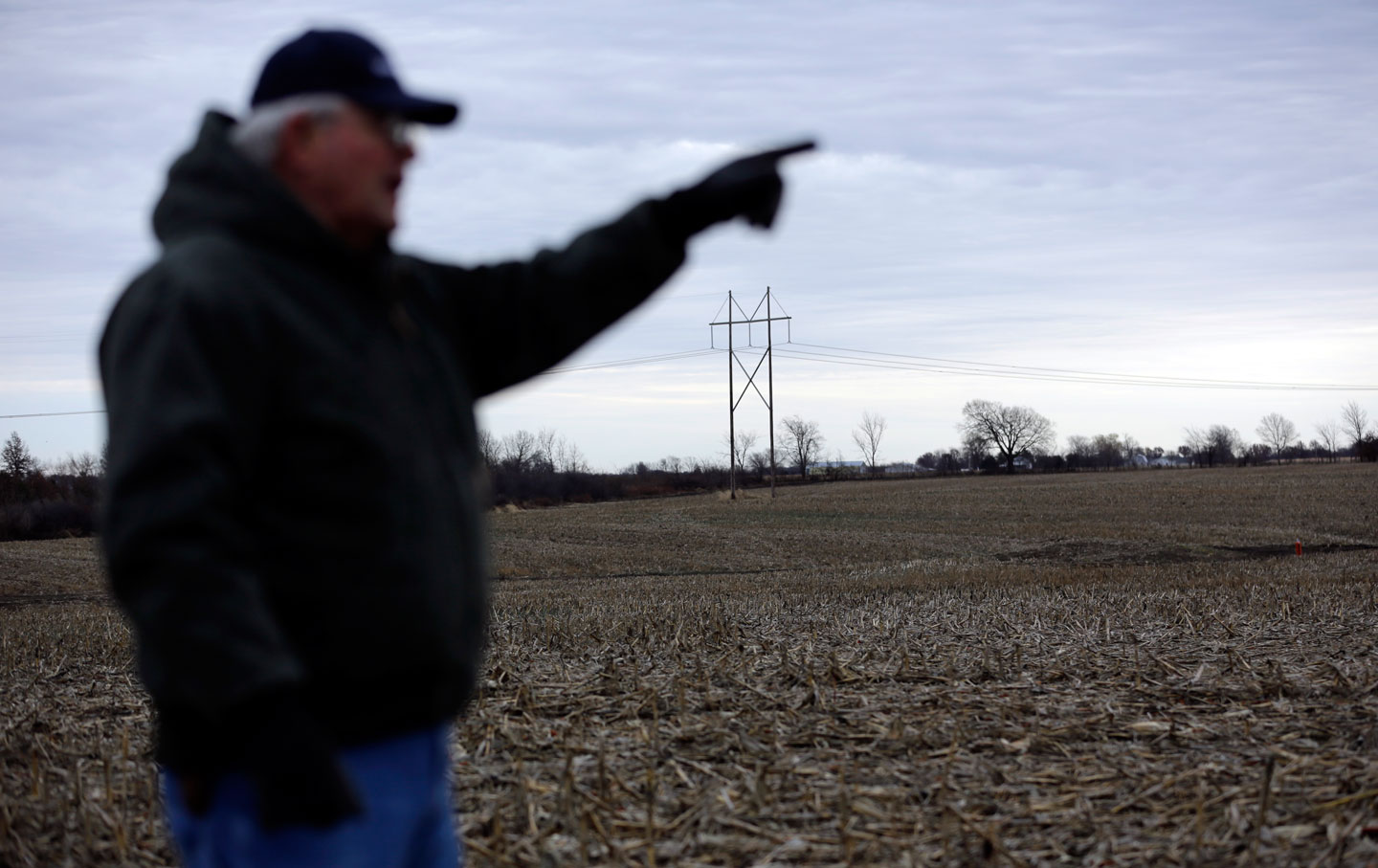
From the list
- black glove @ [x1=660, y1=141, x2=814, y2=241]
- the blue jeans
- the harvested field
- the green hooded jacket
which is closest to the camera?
the green hooded jacket

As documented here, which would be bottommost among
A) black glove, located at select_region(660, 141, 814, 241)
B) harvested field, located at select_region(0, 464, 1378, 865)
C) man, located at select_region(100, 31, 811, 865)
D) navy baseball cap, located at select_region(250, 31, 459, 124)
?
harvested field, located at select_region(0, 464, 1378, 865)

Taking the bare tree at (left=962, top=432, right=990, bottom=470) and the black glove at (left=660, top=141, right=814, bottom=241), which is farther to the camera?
the bare tree at (left=962, top=432, right=990, bottom=470)

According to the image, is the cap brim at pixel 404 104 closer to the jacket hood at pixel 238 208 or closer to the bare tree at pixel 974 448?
the jacket hood at pixel 238 208

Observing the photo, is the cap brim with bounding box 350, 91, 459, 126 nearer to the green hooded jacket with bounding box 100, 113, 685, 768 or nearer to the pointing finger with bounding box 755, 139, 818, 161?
the green hooded jacket with bounding box 100, 113, 685, 768

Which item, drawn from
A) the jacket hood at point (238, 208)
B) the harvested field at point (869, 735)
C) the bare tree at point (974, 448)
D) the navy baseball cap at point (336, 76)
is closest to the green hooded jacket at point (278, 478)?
the jacket hood at point (238, 208)

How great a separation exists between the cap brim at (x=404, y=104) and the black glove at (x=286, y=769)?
1.07m

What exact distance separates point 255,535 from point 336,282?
0.49 meters

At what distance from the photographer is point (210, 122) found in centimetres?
217

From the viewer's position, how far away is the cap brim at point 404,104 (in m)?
2.16

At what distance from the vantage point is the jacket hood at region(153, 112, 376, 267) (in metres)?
2.06

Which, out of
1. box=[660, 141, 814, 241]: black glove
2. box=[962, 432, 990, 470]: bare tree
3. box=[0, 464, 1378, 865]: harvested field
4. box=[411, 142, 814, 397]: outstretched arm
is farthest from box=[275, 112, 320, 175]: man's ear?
box=[962, 432, 990, 470]: bare tree

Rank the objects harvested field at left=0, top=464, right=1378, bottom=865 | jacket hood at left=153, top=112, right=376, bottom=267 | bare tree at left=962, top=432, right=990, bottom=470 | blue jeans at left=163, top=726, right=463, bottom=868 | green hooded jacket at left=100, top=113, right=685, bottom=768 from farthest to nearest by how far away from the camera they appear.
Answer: bare tree at left=962, top=432, right=990, bottom=470, harvested field at left=0, top=464, right=1378, bottom=865, jacket hood at left=153, top=112, right=376, bottom=267, blue jeans at left=163, top=726, right=463, bottom=868, green hooded jacket at left=100, top=113, right=685, bottom=768

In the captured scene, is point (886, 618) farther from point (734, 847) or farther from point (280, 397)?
point (280, 397)

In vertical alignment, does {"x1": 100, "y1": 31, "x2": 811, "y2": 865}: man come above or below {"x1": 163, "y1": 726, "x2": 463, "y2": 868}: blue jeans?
above
